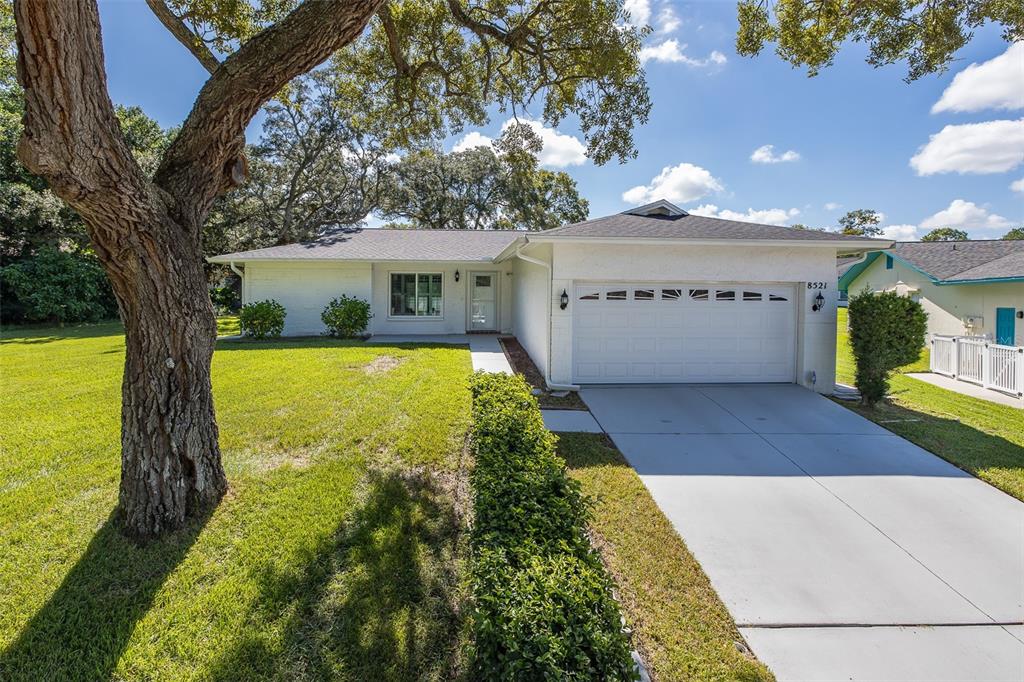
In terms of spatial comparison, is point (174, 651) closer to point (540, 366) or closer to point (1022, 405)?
point (540, 366)

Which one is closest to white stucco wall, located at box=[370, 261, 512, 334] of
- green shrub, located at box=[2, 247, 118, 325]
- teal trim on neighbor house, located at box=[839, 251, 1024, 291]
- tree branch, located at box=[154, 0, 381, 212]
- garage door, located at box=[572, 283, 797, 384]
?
garage door, located at box=[572, 283, 797, 384]

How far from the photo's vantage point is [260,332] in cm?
1392

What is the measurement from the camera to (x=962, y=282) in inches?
564

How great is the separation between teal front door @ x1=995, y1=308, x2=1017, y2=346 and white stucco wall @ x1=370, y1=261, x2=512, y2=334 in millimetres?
14805

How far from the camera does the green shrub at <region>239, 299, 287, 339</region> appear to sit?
1389 cm

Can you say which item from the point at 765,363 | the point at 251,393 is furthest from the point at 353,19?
the point at 765,363

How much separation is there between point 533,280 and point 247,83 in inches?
294

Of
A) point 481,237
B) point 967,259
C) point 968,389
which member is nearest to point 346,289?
point 481,237

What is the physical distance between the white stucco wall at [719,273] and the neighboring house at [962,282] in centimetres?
703

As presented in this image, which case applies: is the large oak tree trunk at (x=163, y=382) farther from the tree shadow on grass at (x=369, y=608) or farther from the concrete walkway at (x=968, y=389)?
the concrete walkway at (x=968, y=389)

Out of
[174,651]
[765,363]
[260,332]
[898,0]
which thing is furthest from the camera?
[260,332]

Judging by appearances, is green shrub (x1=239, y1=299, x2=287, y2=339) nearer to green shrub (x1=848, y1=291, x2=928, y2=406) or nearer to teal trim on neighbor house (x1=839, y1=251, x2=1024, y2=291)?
green shrub (x1=848, y1=291, x2=928, y2=406)

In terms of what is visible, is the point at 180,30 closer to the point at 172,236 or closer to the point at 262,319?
the point at 172,236

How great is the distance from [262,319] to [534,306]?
8967mm
